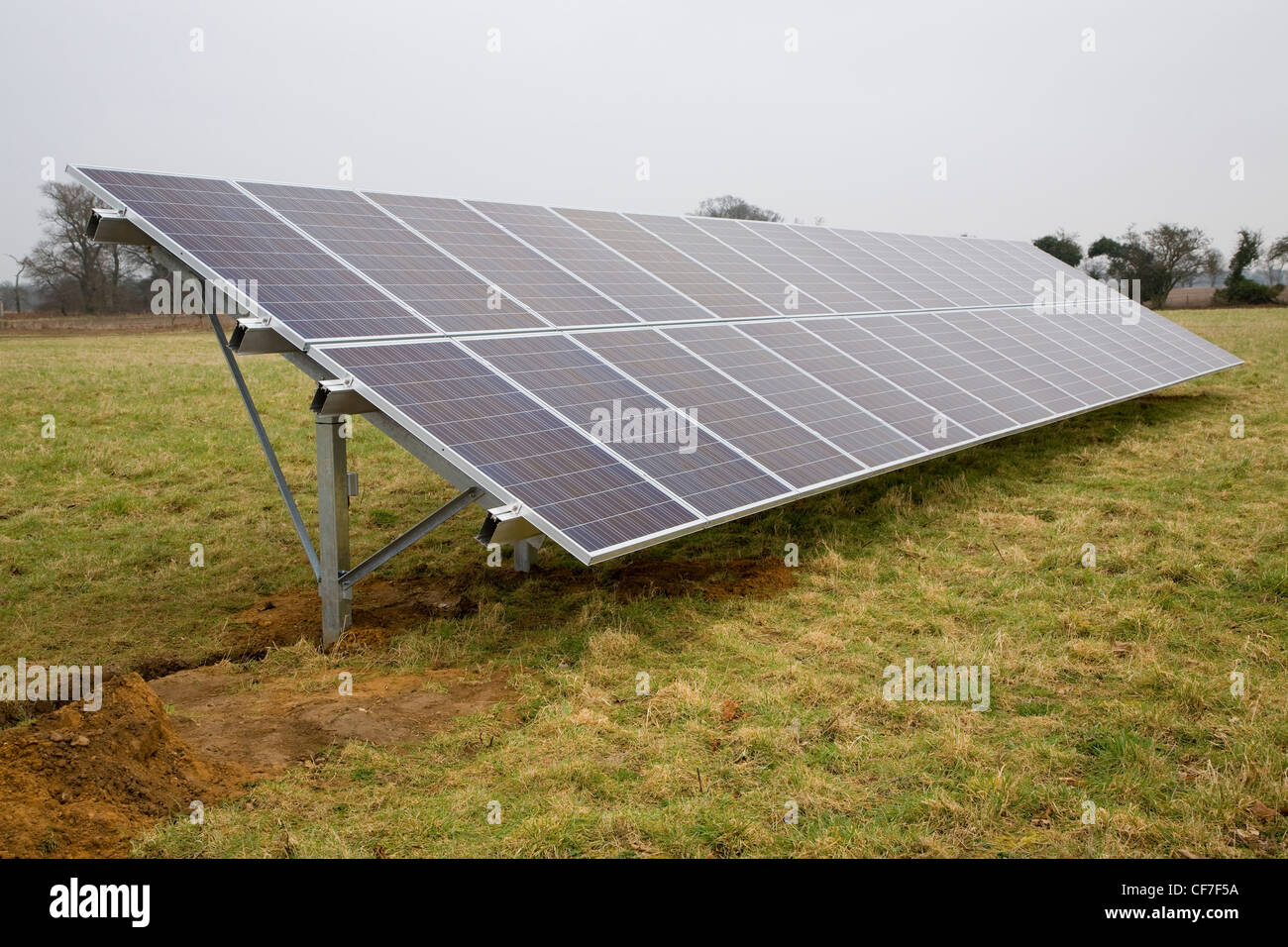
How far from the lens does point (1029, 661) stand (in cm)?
925

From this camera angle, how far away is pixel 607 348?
12.1 metres

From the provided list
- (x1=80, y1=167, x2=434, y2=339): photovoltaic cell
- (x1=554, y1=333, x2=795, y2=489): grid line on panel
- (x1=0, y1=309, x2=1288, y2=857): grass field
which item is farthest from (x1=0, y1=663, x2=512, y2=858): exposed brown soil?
(x1=554, y1=333, x2=795, y2=489): grid line on panel

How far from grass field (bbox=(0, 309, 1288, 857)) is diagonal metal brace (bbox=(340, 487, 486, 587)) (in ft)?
2.74

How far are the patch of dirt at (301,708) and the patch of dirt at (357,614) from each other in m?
0.79

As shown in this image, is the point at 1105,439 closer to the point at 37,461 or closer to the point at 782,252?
the point at 782,252

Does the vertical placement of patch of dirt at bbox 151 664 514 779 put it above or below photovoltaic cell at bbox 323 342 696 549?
below

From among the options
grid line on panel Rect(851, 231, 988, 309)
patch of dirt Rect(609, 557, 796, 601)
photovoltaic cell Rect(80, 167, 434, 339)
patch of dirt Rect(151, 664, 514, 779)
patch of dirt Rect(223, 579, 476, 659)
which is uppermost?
grid line on panel Rect(851, 231, 988, 309)

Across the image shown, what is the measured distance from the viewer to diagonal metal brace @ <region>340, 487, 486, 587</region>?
9.34 metres

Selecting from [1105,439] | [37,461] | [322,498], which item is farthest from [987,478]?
[37,461]

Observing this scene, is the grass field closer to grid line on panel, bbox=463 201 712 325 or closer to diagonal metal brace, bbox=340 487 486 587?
diagonal metal brace, bbox=340 487 486 587

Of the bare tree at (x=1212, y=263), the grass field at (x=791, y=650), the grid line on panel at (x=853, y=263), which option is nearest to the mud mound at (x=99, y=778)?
the grass field at (x=791, y=650)

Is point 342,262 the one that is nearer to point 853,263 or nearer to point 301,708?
point 301,708

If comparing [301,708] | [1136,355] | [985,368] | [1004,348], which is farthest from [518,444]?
[1136,355]

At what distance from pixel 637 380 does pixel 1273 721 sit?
23.0ft
